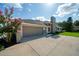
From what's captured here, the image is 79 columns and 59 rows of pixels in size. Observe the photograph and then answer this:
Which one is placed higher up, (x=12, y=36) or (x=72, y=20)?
(x=72, y=20)

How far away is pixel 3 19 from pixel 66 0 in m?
2.96

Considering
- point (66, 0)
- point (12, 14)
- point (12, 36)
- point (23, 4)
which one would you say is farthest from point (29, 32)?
point (66, 0)

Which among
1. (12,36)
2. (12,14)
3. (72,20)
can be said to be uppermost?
(12,14)

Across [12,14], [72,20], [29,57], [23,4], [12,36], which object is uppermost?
[23,4]

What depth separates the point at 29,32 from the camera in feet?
29.8

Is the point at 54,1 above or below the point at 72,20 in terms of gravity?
above

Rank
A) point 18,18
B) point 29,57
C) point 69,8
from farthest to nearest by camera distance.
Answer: point 18,18 < point 69,8 < point 29,57

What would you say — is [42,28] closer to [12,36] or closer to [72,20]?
[12,36]

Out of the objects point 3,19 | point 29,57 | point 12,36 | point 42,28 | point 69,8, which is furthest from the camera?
point 42,28

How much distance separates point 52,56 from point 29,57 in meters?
0.84

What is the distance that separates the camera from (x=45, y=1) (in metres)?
4.89

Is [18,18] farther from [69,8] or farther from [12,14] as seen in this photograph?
[69,8]

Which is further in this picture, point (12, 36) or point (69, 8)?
point (12, 36)

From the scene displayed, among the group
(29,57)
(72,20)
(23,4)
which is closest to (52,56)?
(29,57)
